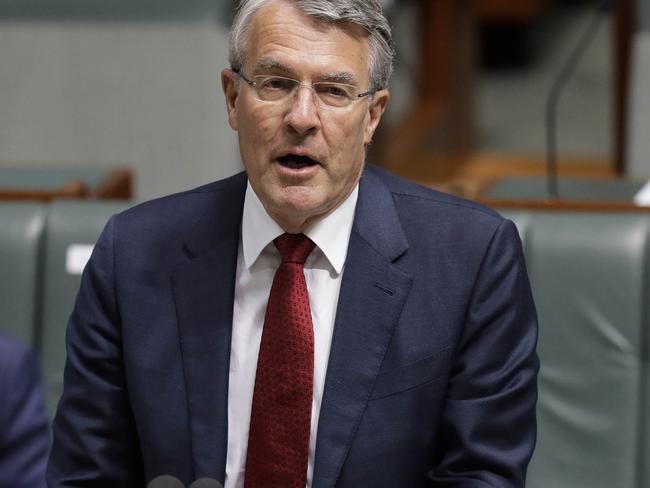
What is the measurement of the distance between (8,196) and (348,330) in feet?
4.65

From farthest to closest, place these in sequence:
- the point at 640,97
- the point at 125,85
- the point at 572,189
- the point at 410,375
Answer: the point at 125,85
the point at 640,97
the point at 572,189
the point at 410,375

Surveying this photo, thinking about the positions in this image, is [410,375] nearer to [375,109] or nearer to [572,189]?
[375,109]

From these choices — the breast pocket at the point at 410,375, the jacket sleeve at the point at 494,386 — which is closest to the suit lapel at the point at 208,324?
the breast pocket at the point at 410,375

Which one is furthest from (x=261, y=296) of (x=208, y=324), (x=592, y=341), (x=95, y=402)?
(x=592, y=341)

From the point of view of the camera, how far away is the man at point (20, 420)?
136 centimetres

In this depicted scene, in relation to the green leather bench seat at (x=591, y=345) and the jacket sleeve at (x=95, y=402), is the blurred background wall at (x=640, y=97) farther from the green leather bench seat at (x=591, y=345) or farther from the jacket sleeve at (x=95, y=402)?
the jacket sleeve at (x=95, y=402)

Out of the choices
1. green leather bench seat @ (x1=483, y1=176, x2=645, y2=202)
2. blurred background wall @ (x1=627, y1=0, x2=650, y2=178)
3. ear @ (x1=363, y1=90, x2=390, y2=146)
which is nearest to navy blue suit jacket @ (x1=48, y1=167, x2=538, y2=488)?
ear @ (x1=363, y1=90, x2=390, y2=146)

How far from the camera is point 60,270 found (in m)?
2.94

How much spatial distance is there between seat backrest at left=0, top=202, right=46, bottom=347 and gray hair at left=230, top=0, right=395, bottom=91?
42.9 inches

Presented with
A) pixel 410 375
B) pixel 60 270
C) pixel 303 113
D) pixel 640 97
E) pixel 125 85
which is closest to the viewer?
pixel 303 113

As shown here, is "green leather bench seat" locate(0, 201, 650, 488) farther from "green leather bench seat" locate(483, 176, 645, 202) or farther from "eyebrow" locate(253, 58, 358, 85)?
"eyebrow" locate(253, 58, 358, 85)

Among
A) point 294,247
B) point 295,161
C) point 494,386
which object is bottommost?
point 494,386

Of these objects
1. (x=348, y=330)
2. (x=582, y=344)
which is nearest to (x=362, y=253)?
(x=348, y=330)

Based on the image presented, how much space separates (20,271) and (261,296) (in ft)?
3.43
